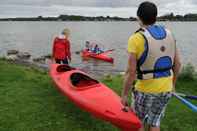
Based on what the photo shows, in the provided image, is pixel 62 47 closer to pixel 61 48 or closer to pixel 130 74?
pixel 61 48

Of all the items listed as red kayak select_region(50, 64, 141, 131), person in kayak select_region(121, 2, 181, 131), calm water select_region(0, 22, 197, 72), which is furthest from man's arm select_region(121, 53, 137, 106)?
calm water select_region(0, 22, 197, 72)

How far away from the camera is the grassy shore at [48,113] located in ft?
23.4

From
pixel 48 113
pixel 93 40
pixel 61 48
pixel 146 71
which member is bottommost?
pixel 93 40

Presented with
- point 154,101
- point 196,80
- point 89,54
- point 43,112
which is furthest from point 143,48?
point 89,54

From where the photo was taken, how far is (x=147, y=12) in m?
4.60

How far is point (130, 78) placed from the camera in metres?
4.77

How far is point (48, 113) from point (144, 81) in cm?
351

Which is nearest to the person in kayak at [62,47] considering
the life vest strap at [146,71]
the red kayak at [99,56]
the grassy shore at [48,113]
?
the grassy shore at [48,113]

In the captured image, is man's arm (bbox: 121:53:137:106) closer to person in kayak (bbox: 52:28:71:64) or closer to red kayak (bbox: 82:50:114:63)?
person in kayak (bbox: 52:28:71:64)

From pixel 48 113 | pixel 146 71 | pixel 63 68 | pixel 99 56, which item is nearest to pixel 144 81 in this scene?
pixel 146 71

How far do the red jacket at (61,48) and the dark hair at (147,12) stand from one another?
863cm

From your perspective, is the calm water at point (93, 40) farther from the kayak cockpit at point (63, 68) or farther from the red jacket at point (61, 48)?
the kayak cockpit at point (63, 68)

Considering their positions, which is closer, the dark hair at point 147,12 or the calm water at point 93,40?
the dark hair at point 147,12

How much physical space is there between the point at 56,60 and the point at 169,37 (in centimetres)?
906
